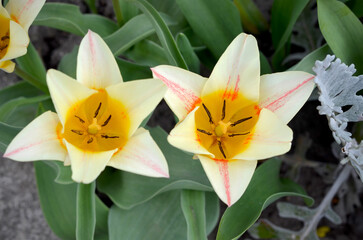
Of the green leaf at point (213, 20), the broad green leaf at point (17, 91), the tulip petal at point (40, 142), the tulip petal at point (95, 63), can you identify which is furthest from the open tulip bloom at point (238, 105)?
the broad green leaf at point (17, 91)

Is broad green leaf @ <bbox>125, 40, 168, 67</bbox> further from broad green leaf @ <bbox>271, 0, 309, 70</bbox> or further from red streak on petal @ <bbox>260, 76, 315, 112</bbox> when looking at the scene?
red streak on petal @ <bbox>260, 76, 315, 112</bbox>

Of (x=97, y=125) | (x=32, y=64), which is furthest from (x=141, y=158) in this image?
(x=32, y=64)

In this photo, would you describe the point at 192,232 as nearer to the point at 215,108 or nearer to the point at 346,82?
the point at 215,108

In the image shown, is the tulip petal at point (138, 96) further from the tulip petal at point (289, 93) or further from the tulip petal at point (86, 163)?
the tulip petal at point (289, 93)

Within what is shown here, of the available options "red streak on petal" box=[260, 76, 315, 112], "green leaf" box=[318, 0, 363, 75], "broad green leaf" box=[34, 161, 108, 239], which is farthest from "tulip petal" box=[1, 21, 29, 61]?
"green leaf" box=[318, 0, 363, 75]

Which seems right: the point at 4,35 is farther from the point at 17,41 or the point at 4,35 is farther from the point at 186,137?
the point at 186,137
